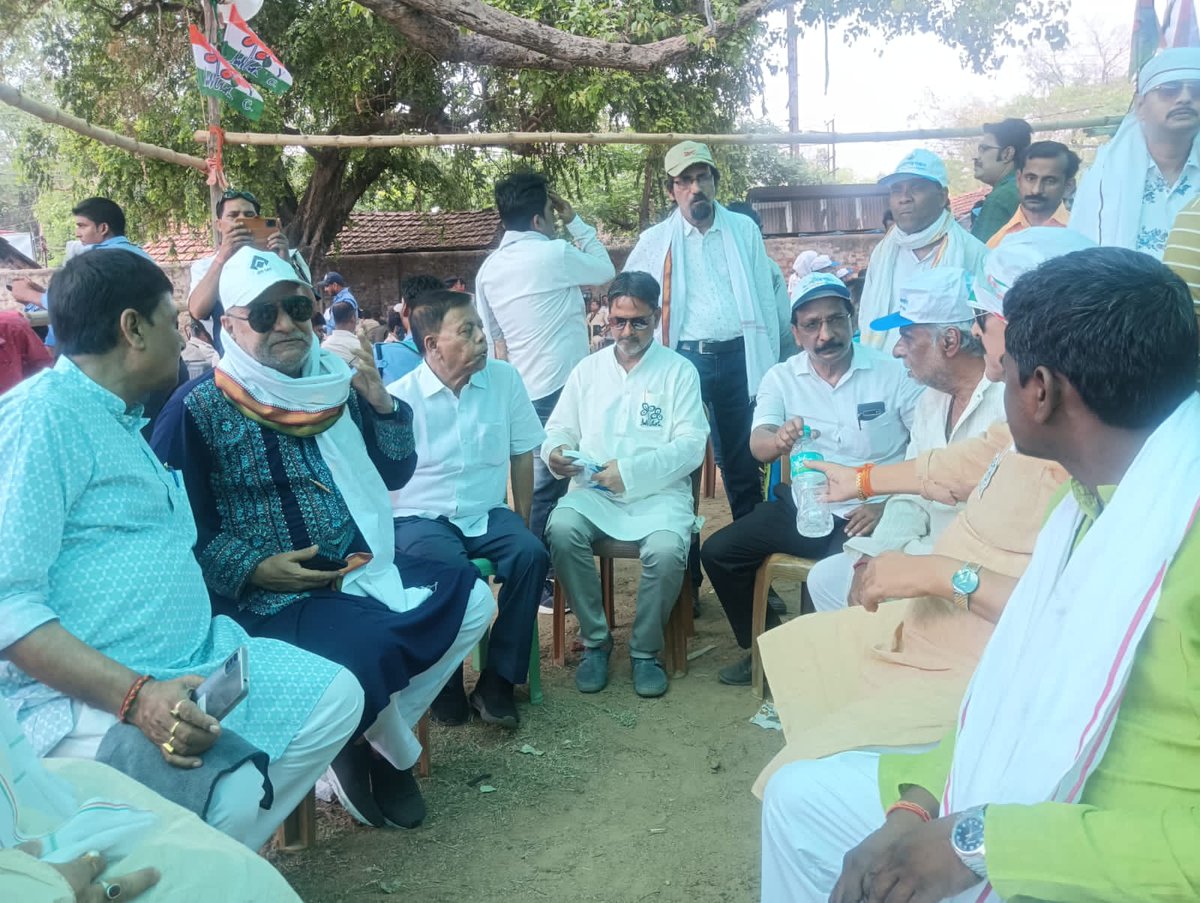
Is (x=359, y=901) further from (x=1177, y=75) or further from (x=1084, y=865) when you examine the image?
(x=1177, y=75)

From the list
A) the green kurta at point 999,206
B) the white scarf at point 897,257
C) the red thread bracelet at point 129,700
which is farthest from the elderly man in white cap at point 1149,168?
the red thread bracelet at point 129,700

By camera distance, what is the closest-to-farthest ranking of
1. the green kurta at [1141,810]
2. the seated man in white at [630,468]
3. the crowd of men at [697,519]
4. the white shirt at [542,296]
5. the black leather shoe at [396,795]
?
1. the green kurta at [1141,810]
2. the crowd of men at [697,519]
3. the black leather shoe at [396,795]
4. the seated man in white at [630,468]
5. the white shirt at [542,296]

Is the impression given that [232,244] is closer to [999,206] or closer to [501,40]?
[501,40]

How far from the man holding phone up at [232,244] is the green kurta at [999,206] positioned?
3.69 metres

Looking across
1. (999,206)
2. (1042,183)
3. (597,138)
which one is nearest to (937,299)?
(1042,183)

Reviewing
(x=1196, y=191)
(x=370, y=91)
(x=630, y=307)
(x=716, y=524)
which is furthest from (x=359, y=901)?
(x=370, y=91)

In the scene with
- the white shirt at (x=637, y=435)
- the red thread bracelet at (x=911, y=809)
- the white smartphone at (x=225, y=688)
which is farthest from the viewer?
the white shirt at (x=637, y=435)

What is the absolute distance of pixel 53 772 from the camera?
1804 mm

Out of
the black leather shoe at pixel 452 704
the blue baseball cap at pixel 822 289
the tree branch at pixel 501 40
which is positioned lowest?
the black leather shoe at pixel 452 704

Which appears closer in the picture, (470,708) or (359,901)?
(359,901)

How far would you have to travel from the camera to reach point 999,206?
5668mm

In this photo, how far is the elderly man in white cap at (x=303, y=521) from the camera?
300 centimetres

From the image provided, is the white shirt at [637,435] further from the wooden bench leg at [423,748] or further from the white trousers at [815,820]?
the white trousers at [815,820]

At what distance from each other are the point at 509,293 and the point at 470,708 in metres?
2.26
